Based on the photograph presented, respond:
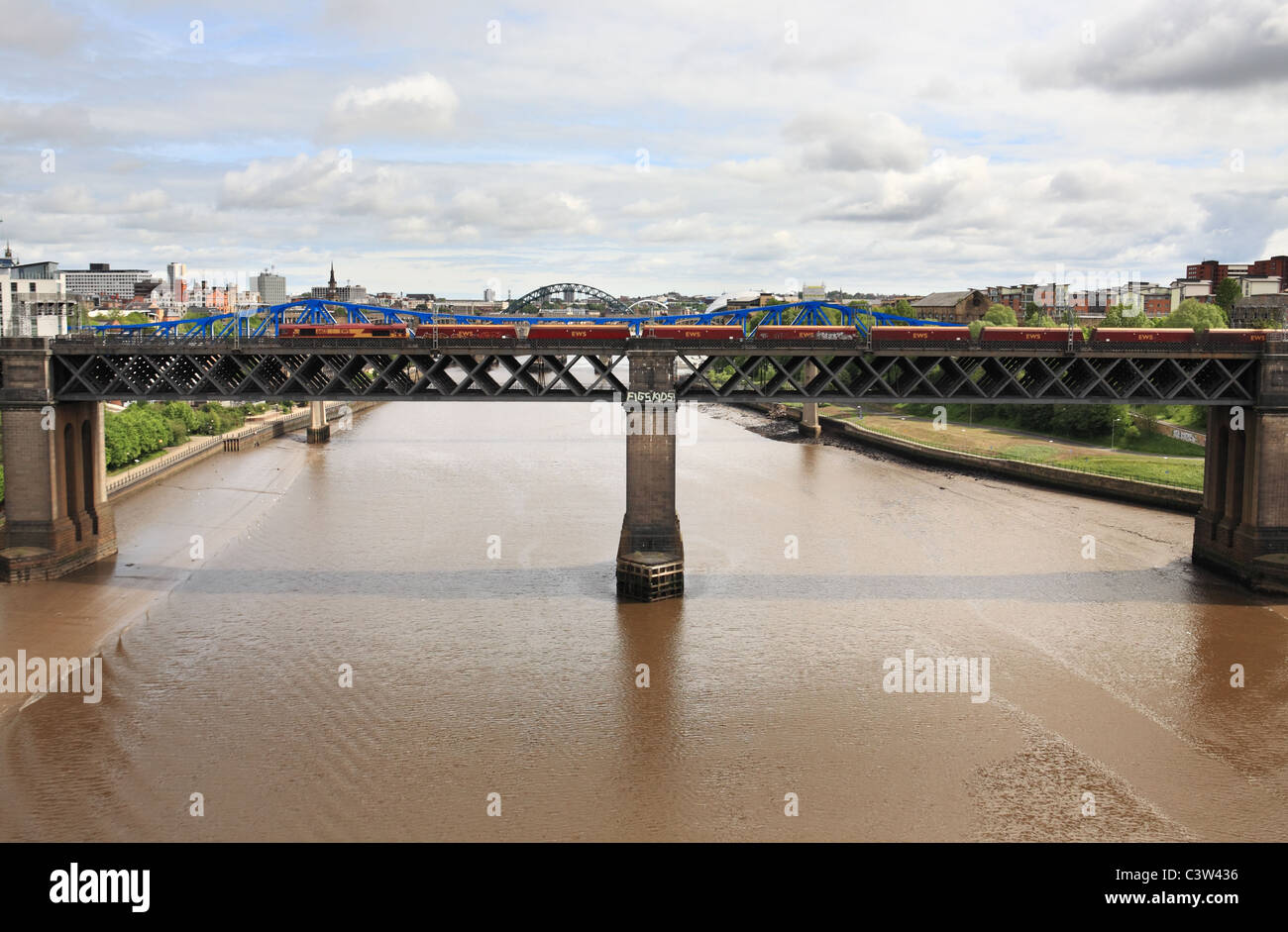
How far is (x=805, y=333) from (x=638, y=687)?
16.8 metres

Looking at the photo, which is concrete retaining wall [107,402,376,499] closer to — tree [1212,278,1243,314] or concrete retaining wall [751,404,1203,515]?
concrete retaining wall [751,404,1203,515]

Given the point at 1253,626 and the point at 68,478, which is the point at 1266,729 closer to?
the point at 1253,626

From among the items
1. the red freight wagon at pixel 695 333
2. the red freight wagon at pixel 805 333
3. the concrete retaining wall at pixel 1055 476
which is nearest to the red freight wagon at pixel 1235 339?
the red freight wagon at pixel 805 333

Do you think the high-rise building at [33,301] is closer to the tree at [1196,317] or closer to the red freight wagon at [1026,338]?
the red freight wagon at [1026,338]

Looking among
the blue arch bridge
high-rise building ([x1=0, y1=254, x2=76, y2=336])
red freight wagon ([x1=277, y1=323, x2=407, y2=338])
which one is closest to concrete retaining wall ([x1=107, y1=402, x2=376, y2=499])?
high-rise building ([x1=0, y1=254, x2=76, y2=336])

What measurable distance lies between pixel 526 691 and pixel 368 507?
2961 centimetres

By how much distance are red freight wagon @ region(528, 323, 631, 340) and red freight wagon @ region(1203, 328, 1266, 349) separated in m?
21.6

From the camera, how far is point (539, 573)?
4016cm

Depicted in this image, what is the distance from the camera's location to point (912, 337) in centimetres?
3975

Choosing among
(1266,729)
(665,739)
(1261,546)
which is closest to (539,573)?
(665,739)

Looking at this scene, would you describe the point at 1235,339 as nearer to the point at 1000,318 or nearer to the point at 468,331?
the point at 468,331

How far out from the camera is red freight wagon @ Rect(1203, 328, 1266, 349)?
128ft

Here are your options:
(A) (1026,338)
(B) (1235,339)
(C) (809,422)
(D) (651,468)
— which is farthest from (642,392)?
(C) (809,422)
